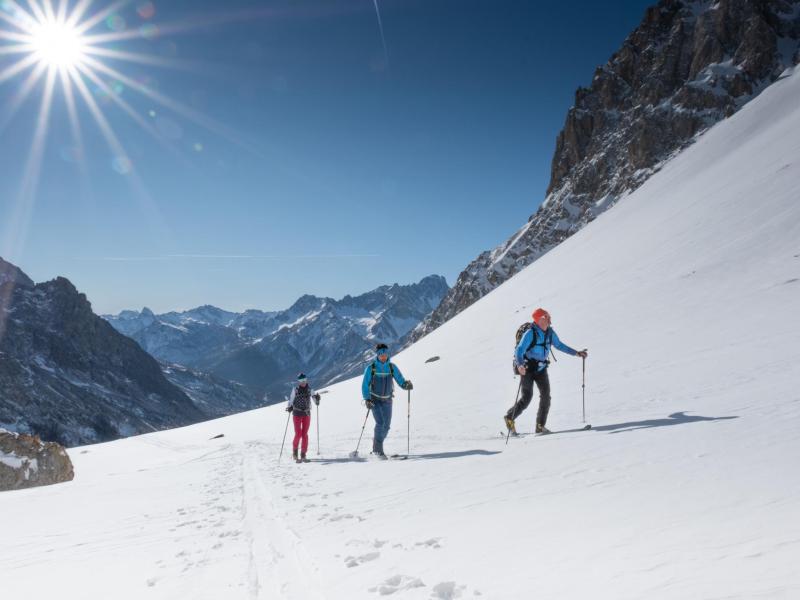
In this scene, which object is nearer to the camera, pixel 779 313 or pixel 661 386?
pixel 661 386

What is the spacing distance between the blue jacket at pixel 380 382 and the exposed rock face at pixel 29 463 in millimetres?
13317

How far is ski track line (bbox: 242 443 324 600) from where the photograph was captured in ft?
14.3

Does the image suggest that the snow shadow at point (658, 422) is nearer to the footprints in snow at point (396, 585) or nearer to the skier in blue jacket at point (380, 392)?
the skier in blue jacket at point (380, 392)

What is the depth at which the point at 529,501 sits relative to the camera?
19.1ft

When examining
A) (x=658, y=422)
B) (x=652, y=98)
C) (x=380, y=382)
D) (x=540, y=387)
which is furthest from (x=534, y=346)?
(x=652, y=98)

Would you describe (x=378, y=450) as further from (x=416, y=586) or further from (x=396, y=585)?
(x=416, y=586)

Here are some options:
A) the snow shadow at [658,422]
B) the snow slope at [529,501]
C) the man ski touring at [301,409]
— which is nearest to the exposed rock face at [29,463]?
the snow slope at [529,501]

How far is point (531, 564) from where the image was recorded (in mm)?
3926

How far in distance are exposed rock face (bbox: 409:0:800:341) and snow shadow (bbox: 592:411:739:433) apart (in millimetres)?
97243

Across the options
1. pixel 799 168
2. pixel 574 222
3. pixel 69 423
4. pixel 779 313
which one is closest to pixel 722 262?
pixel 779 313

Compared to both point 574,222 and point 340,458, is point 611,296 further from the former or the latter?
point 574,222

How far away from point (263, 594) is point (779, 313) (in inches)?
656

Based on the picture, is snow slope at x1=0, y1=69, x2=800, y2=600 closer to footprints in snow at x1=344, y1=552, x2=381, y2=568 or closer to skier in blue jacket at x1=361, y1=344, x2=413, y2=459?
footprints in snow at x1=344, y1=552, x2=381, y2=568

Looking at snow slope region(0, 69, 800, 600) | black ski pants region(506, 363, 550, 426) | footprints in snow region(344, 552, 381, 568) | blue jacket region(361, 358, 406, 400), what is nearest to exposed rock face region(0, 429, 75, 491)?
snow slope region(0, 69, 800, 600)
